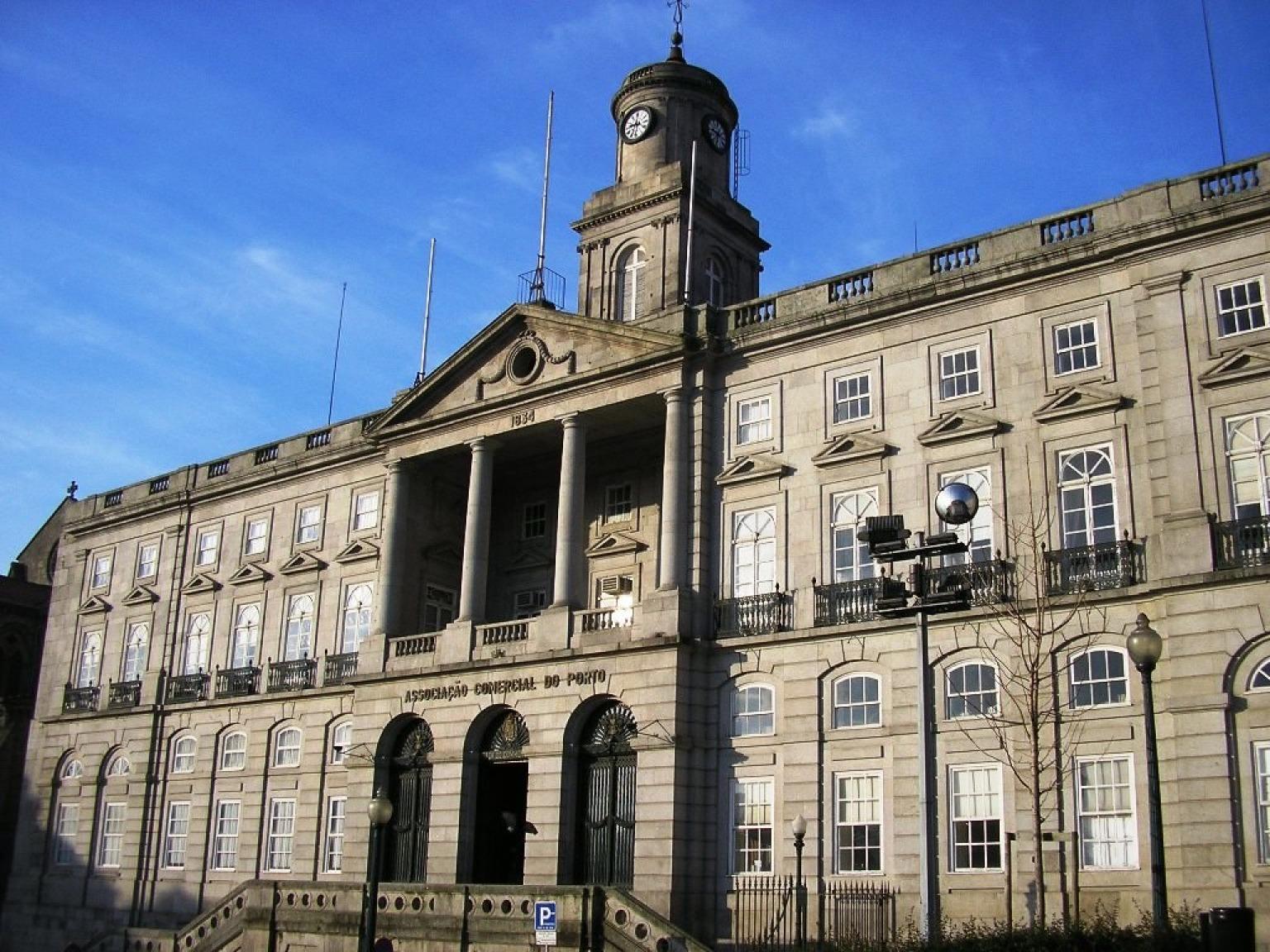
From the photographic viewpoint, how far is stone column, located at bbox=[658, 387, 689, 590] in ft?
113

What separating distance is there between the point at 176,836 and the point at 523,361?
20688 mm

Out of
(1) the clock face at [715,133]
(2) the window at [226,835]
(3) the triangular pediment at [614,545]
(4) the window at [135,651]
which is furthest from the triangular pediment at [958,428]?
(4) the window at [135,651]

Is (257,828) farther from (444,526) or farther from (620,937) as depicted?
(620,937)

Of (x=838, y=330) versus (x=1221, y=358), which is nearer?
(x=1221, y=358)

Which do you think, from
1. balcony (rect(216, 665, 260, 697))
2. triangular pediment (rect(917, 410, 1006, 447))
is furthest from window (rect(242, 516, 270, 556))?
triangular pediment (rect(917, 410, 1006, 447))

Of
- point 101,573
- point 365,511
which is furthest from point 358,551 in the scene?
point 101,573

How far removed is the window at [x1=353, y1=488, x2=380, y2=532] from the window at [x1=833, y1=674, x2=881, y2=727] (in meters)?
18.4

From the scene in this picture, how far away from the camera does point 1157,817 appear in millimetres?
18453

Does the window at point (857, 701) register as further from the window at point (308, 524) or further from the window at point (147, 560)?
the window at point (147, 560)

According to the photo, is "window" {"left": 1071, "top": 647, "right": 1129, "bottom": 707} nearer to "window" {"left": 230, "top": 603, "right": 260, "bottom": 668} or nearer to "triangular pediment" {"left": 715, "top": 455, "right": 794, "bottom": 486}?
"triangular pediment" {"left": 715, "top": 455, "right": 794, "bottom": 486}

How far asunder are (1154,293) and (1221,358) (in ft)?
7.02

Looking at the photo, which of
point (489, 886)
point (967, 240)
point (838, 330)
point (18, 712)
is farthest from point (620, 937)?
point (18, 712)

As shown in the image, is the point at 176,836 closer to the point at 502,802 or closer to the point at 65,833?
the point at 65,833

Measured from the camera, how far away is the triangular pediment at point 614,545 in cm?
3944
